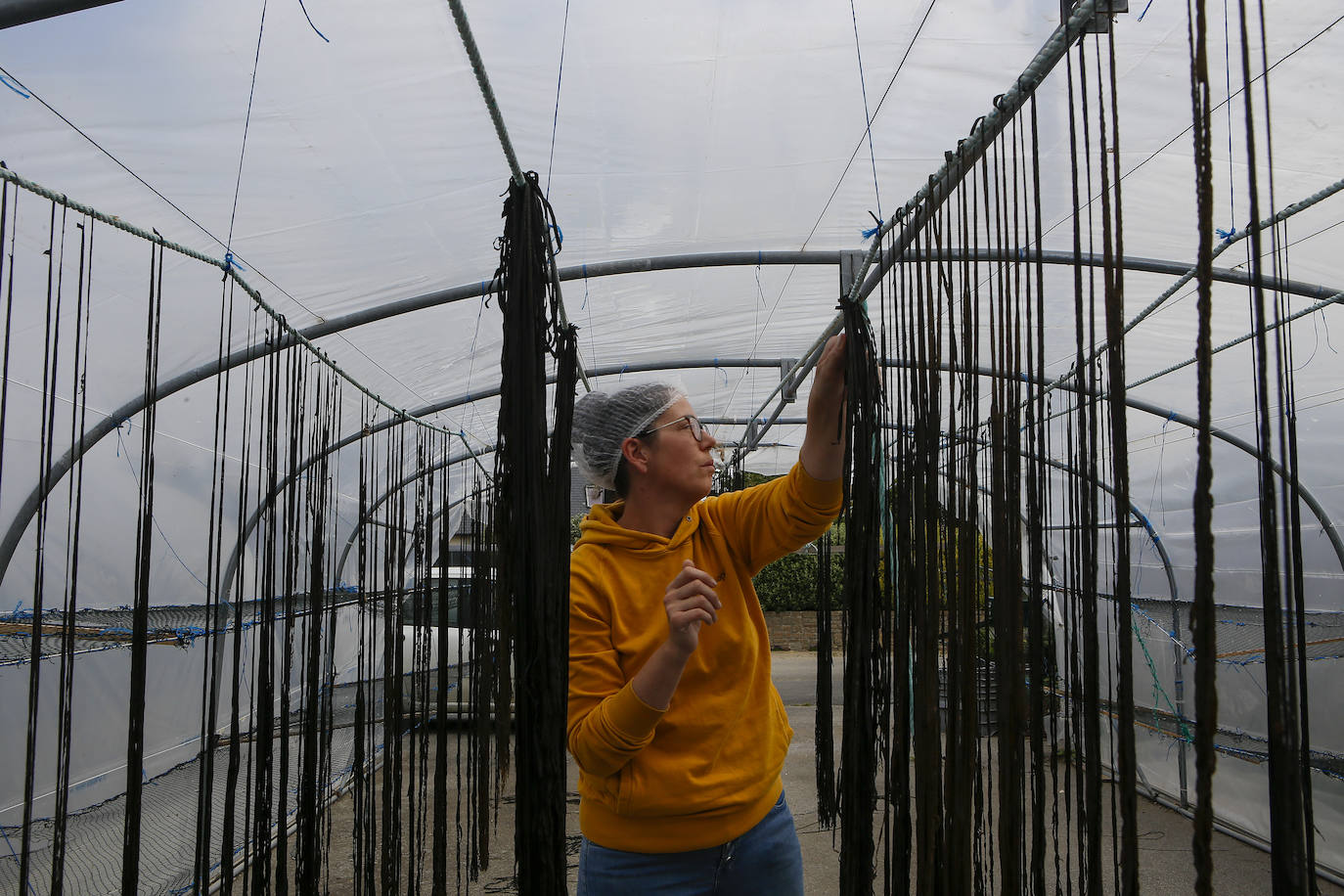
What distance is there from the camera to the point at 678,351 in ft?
19.3

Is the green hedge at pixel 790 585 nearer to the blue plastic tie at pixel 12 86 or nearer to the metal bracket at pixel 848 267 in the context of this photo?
the metal bracket at pixel 848 267

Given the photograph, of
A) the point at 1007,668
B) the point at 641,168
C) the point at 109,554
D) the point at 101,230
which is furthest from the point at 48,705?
the point at 1007,668

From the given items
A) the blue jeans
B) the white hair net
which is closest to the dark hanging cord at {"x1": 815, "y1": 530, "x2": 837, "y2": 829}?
the white hair net

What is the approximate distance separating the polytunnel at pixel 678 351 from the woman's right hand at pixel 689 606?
0.62 ft

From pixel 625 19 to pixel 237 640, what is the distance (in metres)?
2.13

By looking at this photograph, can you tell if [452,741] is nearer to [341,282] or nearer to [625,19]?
[341,282]

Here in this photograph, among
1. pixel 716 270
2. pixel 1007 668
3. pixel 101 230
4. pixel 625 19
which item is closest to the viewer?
pixel 1007 668

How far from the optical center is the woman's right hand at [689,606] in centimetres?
135

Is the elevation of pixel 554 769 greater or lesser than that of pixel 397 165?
lesser

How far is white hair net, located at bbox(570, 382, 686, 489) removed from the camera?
6.15 ft

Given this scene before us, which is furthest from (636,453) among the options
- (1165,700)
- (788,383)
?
(1165,700)

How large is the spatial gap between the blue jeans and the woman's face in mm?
687

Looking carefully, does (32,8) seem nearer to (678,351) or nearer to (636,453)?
(636,453)

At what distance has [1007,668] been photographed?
1.11 metres
